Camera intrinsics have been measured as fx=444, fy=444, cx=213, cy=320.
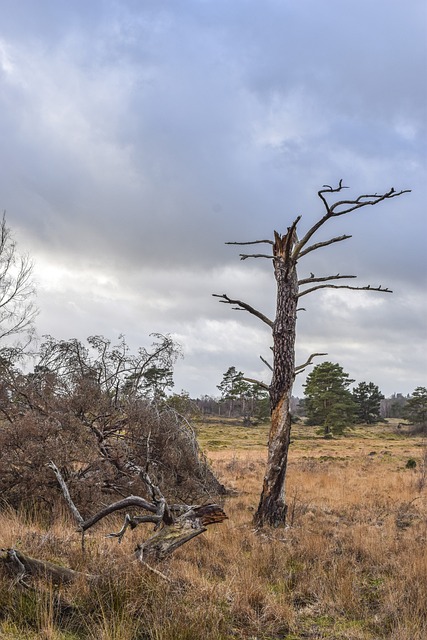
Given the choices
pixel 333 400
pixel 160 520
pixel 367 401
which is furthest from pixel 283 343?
pixel 367 401

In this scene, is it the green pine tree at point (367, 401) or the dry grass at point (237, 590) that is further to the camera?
the green pine tree at point (367, 401)

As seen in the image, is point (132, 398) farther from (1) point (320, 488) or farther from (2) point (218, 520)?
(1) point (320, 488)

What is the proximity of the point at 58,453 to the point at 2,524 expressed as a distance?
1.79 m

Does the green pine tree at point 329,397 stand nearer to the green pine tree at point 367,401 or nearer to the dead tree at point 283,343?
the green pine tree at point 367,401

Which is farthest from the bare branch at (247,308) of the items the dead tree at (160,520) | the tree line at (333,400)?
the tree line at (333,400)

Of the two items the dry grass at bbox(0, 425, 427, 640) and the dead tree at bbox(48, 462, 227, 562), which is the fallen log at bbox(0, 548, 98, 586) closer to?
the dry grass at bbox(0, 425, 427, 640)

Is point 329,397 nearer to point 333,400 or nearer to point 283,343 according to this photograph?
point 333,400

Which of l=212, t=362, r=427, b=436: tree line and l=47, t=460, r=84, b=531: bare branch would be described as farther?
l=212, t=362, r=427, b=436: tree line

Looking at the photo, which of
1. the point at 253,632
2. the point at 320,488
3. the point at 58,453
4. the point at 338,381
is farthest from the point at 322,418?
the point at 253,632

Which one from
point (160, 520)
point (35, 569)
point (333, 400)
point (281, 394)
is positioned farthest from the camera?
point (333, 400)

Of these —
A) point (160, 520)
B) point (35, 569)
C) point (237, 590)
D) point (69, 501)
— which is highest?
point (69, 501)

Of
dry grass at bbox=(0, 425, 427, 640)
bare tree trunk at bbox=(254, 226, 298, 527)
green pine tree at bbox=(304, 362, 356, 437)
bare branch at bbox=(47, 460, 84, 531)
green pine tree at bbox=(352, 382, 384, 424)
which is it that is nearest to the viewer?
dry grass at bbox=(0, 425, 427, 640)

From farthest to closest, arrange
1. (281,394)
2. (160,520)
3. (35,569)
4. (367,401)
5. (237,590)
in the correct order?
(367,401) → (281,394) → (160,520) → (237,590) → (35,569)

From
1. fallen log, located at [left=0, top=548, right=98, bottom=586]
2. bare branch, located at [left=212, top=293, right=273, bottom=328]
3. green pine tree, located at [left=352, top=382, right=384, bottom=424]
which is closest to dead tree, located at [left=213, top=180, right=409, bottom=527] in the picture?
bare branch, located at [left=212, top=293, right=273, bottom=328]
